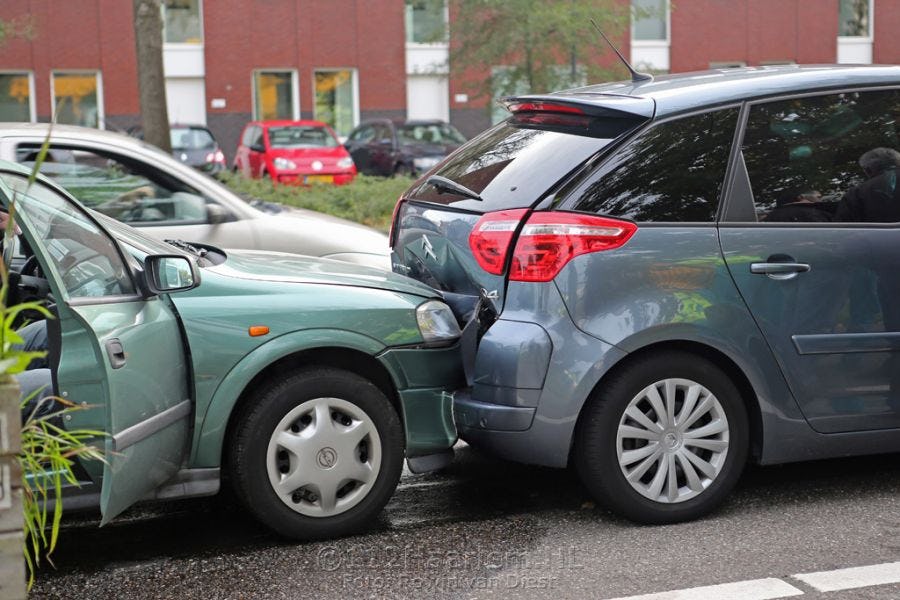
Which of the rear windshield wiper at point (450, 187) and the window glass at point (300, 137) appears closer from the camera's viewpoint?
the rear windshield wiper at point (450, 187)

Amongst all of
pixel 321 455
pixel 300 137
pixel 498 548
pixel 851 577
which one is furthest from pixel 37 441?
pixel 300 137

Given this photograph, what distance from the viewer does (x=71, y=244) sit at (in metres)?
4.23

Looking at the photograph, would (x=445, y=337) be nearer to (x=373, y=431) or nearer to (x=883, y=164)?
(x=373, y=431)

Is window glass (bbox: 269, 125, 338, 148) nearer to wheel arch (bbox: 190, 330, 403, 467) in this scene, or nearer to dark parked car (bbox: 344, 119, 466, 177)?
dark parked car (bbox: 344, 119, 466, 177)

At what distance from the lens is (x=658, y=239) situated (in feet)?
15.2

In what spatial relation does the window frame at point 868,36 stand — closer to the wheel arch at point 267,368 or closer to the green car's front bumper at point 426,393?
the green car's front bumper at point 426,393

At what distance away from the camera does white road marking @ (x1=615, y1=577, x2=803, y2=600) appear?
4012 millimetres

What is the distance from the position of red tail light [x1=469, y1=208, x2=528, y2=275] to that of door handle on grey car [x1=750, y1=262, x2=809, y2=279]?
96cm

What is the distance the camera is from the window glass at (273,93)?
36250 millimetres

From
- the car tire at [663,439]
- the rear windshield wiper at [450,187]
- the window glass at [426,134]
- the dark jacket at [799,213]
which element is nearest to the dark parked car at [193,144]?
the window glass at [426,134]

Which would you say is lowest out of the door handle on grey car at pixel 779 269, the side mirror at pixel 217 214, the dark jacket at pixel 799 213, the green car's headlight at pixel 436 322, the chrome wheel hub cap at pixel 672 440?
the chrome wheel hub cap at pixel 672 440

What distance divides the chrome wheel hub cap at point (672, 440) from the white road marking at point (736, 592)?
0.65 meters

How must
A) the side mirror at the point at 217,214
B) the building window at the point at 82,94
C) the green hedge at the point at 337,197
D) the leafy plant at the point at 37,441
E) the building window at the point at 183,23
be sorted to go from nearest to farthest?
the leafy plant at the point at 37,441, the side mirror at the point at 217,214, the green hedge at the point at 337,197, the building window at the point at 82,94, the building window at the point at 183,23

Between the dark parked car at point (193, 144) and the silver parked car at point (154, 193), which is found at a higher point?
the dark parked car at point (193, 144)
